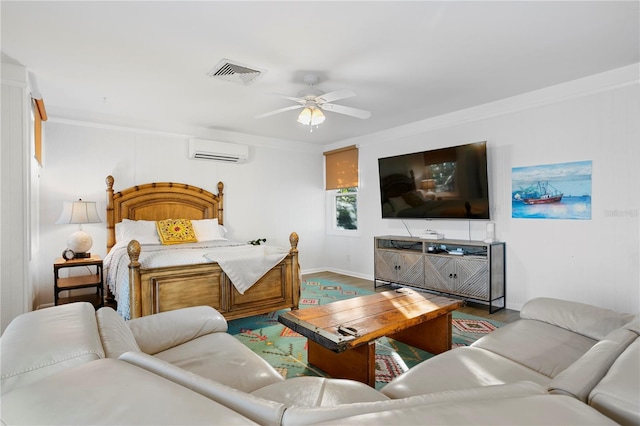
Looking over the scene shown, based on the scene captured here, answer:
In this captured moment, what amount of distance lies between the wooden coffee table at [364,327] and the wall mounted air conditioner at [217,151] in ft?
11.5

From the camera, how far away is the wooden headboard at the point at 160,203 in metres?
4.47

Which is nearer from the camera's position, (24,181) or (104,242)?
(24,181)

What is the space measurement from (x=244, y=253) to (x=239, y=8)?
2.30m

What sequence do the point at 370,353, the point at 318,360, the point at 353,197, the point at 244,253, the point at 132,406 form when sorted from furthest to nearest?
1. the point at 353,197
2. the point at 244,253
3. the point at 318,360
4. the point at 370,353
5. the point at 132,406

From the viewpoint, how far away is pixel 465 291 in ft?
13.2

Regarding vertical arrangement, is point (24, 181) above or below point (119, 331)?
above

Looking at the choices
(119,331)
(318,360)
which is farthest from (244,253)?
(119,331)

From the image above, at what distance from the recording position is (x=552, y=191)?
3.67 metres

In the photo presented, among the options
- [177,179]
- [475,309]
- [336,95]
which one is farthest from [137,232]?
[475,309]

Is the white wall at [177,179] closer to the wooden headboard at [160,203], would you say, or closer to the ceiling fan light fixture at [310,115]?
the wooden headboard at [160,203]

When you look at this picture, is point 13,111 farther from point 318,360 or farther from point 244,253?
point 318,360

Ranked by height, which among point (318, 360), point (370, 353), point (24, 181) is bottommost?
point (318, 360)

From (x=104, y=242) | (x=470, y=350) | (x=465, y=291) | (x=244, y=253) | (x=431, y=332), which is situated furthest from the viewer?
(x=104, y=242)

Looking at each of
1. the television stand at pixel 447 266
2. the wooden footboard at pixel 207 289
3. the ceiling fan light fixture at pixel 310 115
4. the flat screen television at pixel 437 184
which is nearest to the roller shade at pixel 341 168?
the flat screen television at pixel 437 184
